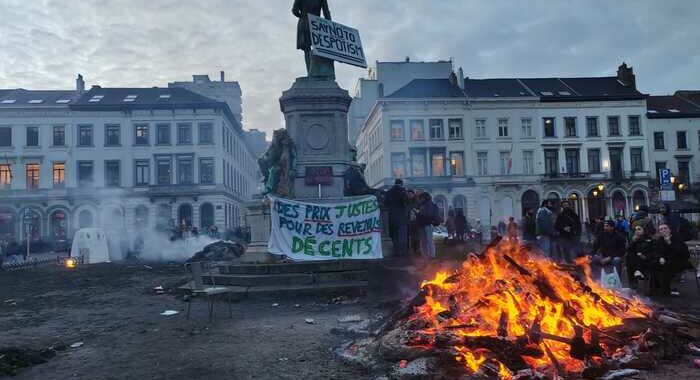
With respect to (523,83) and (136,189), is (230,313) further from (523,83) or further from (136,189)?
(523,83)

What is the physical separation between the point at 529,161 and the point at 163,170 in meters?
36.3

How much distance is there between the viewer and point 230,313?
8.72m

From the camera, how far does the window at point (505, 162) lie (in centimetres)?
5109

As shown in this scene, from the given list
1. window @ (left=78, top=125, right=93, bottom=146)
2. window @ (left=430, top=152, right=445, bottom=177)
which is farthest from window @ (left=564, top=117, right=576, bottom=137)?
window @ (left=78, top=125, right=93, bottom=146)

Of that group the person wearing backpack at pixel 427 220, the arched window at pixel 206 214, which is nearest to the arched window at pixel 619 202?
the arched window at pixel 206 214

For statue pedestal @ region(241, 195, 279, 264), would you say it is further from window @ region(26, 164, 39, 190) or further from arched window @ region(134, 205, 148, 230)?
window @ region(26, 164, 39, 190)

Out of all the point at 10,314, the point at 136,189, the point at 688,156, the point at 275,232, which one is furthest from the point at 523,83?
the point at 10,314

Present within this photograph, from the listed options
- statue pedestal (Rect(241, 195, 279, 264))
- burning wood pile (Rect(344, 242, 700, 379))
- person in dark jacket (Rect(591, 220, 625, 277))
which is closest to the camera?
burning wood pile (Rect(344, 242, 700, 379))

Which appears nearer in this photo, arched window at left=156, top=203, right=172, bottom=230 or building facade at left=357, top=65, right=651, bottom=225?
arched window at left=156, top=203, right=172, bottom=230

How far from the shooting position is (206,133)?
4947 centimetres

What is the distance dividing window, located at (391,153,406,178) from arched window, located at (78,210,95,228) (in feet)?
94.9

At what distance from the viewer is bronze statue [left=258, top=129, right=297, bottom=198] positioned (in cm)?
1270

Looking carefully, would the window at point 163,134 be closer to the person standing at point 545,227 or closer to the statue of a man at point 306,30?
the statue of a man at point 306,30

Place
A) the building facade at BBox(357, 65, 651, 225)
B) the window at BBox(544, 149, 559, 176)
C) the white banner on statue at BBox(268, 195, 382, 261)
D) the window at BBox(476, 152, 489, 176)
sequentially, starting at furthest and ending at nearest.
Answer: the window at BBox(544, 149, 559, 176) < the window at BBox(476, 152, 489, 176) < the building facade at BBox(357, 65, 651, 225) < the white banner on statue at BBox(268, 195, 382, 261)
